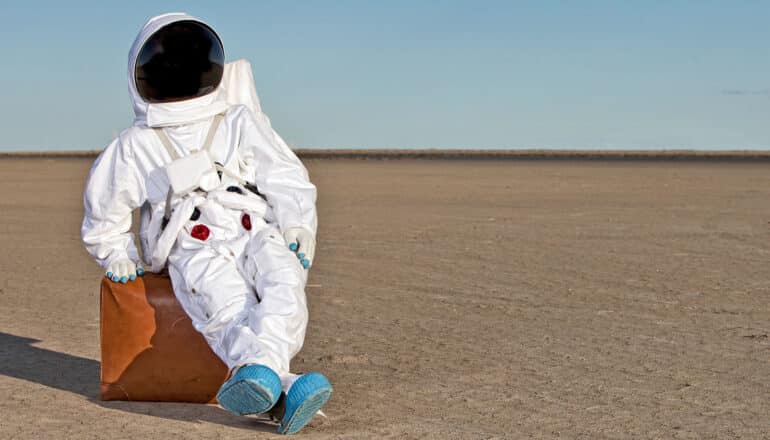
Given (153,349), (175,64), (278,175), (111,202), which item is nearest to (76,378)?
(153,349)

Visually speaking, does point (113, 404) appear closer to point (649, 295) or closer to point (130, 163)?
point (130, 163)

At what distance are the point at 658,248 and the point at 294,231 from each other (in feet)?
27.9

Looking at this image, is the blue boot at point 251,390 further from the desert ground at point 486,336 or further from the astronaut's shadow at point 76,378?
the astronaut's shadow at point 76,378

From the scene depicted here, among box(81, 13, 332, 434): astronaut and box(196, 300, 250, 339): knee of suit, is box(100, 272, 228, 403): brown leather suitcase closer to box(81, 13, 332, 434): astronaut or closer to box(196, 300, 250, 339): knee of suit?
box(81, 13, 332, 434): astronaut

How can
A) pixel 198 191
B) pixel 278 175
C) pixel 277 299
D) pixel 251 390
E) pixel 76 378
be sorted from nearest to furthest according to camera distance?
pixel 251 390 → pixel 277 299 → pixel 198 191 → pixel 278 175 → pixel 76 378

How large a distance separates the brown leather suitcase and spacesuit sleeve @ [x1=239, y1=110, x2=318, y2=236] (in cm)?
70

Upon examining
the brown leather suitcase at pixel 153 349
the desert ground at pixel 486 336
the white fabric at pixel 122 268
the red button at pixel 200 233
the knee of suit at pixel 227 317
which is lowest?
the desert ground at pixel 486 336

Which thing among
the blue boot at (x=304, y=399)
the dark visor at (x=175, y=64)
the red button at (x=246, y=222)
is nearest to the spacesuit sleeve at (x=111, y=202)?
the dark visor at (x=175, y=64)

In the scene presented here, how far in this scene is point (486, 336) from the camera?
8320 mm

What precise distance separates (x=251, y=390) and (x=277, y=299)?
63 centimetres

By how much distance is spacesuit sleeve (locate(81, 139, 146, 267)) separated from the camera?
21.0ft

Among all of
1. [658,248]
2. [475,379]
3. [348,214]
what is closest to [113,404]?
[475,379]

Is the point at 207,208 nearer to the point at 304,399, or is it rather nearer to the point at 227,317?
the point at 227,317

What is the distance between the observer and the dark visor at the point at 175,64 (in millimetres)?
Result: 6453
